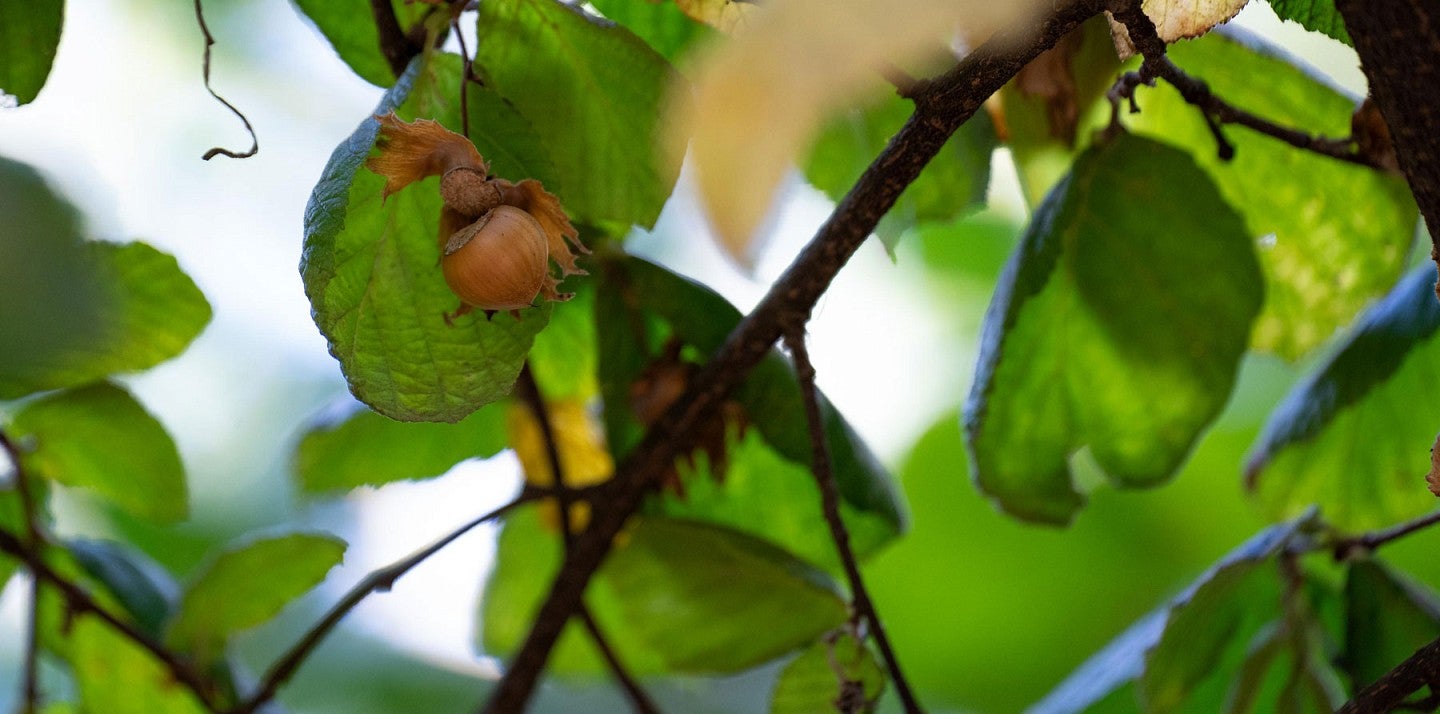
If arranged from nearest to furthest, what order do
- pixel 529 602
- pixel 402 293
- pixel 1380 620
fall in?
pixel 402 293, pixel 1380 620, pixel 529 602

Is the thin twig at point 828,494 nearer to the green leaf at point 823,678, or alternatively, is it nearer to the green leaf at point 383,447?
the green leaf at point 823,678

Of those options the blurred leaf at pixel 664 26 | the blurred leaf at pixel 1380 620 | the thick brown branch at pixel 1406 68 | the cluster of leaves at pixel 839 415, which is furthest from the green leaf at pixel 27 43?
the blurred leaf at pixel 1380 620

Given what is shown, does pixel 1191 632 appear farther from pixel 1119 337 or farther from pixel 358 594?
pixel 358 594

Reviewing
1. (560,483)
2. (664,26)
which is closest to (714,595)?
(560,483)

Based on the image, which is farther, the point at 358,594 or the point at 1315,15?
the point at 358,594

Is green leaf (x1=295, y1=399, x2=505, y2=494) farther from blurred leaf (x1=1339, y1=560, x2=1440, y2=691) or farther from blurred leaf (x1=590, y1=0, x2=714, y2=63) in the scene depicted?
blurred leaf (x1=1339, y1=560, x2=1440, y2=691)

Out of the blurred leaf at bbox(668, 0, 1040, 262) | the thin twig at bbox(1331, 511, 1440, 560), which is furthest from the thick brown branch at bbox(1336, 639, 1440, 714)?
the blurred leaf at bbox(668, 0, 1040, 262)

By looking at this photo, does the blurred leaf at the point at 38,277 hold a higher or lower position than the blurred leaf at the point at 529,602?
higher
